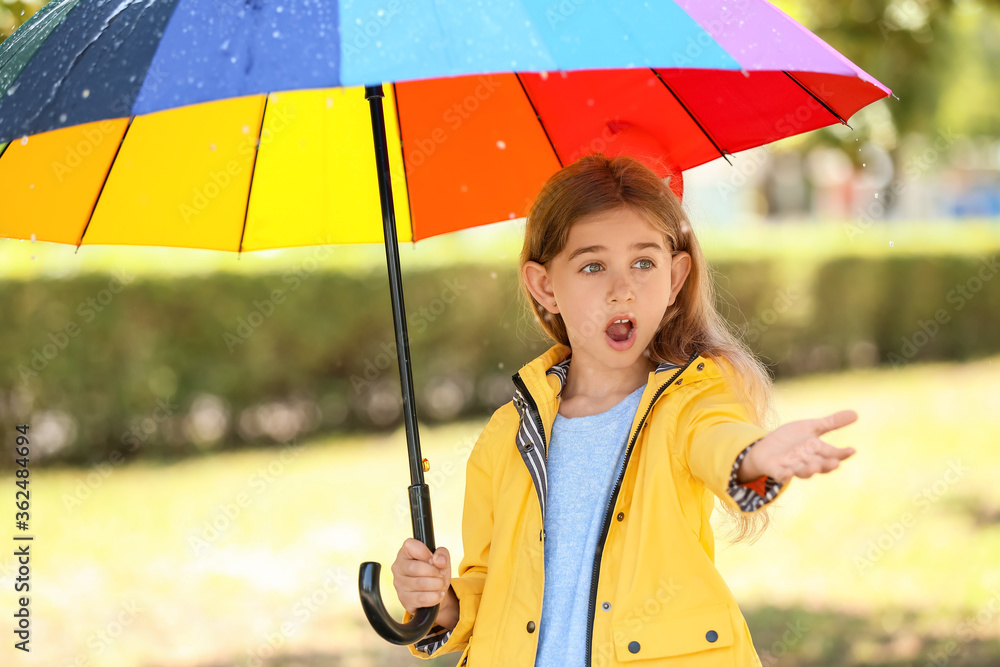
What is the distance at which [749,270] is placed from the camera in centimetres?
1106

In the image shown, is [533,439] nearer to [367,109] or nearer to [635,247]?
[635,247]

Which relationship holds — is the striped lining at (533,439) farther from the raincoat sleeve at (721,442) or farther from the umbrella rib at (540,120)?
the umbrella rib at (540,120)

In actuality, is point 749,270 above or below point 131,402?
below

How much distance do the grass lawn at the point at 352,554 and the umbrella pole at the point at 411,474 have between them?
1.54 meters

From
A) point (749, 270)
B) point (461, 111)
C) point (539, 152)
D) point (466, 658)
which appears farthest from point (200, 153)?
point (749, 270)

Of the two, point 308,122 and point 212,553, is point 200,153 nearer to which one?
point 308,122

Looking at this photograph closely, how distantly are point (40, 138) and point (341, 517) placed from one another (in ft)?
15.2

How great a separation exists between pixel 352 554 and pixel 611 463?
422 cm

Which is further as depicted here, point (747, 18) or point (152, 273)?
point (152, 273)

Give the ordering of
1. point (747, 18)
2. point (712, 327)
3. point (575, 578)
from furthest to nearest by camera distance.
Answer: point (712, 327)
point (575, 578)
point (747, 18)

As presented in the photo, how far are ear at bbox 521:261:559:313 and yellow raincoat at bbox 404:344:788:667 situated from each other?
26 centimetres

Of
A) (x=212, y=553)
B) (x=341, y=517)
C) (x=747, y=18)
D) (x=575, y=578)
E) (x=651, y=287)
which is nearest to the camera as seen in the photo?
(x=747, y=18)

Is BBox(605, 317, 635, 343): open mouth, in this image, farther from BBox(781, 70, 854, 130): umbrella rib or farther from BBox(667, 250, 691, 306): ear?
BBox(781, 70, 854, 130): umbrella rib

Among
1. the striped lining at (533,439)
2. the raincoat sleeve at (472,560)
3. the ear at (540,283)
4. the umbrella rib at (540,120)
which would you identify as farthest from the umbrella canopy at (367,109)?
the ear at (540,283)
